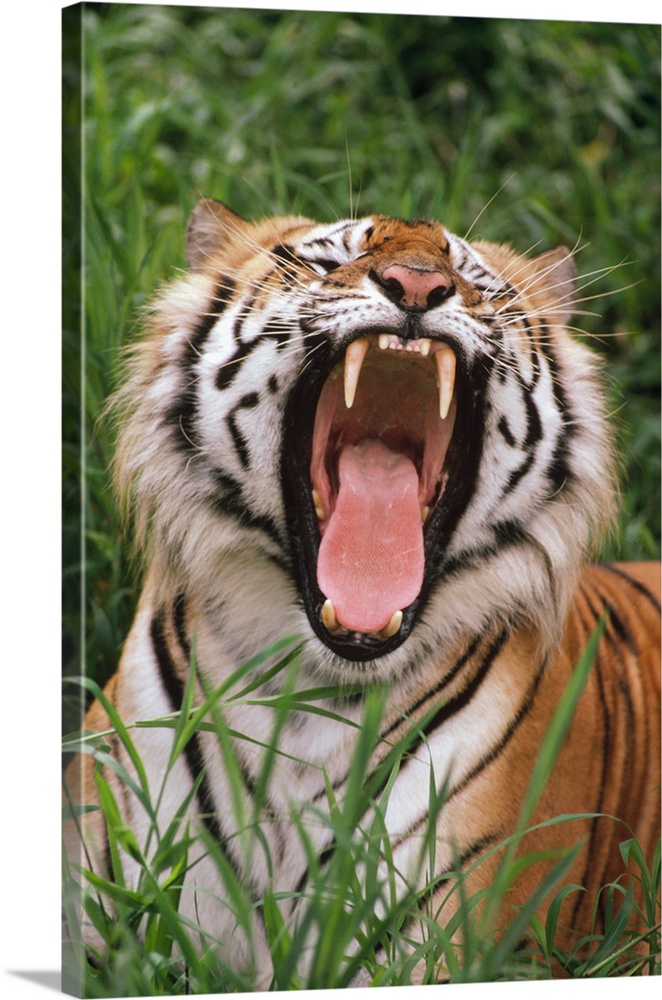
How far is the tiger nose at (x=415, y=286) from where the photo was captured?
1.92 m

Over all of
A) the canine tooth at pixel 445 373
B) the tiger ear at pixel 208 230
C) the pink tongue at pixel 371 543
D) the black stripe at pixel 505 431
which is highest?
the tiger ear at pixel 208 230

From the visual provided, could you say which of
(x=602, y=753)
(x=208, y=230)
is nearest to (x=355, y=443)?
(x=208, y=230)

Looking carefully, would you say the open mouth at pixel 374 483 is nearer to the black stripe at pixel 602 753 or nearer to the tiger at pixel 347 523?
the tiger at pixel 347 523

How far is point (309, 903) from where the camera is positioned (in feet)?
5.89

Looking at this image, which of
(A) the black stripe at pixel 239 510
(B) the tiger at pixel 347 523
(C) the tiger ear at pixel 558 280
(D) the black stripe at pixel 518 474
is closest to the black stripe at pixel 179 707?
(B) the tiger at pixel 347 523

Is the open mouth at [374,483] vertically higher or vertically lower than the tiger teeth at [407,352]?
lower

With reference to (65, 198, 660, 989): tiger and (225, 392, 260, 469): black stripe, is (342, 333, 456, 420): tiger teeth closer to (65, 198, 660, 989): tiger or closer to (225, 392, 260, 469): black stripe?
(65, 198, 660, 989): tiger

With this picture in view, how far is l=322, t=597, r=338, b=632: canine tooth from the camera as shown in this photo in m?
1.96

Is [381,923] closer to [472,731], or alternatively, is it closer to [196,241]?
[472,731]

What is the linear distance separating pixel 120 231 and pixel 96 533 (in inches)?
19.4

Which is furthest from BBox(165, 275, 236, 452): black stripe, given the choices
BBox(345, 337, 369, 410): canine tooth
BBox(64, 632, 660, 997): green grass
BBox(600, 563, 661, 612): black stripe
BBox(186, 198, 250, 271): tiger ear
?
BBox(600, 563, 661, 612): black stripe

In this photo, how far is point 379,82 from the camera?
230cm

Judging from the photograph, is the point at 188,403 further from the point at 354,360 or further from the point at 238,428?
the point at 354,360

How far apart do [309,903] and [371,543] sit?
497 mm
